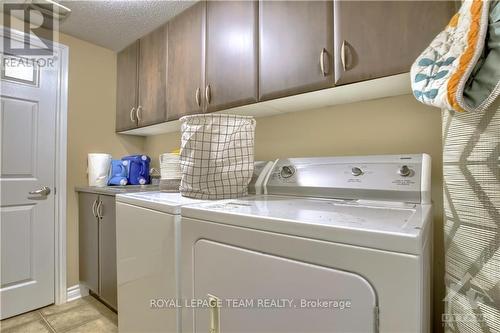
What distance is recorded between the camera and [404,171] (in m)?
1.05

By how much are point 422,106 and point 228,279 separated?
1205 millimetres

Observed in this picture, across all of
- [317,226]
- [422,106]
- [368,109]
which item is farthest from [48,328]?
[422,106]

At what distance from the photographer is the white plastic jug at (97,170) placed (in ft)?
7.44

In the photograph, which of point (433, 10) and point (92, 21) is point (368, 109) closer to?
point (433, 10)

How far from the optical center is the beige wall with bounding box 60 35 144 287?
7.39 ft

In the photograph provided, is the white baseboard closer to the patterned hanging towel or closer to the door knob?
the door knob

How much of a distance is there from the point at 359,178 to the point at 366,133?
365 millimetres

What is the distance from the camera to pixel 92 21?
6.55 feet

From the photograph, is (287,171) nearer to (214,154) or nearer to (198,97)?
(214,154)

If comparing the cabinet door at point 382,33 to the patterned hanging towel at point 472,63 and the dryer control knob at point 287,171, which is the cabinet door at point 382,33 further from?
the dryer control knob at point 287,171

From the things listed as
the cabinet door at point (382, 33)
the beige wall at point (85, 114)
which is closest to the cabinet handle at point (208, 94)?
the cabinet door at point (382, 33)

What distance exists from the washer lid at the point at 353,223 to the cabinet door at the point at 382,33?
57cm

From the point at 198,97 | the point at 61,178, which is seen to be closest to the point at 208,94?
the point at 198,97

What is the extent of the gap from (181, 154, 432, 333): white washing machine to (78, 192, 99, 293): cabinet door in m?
1.49
